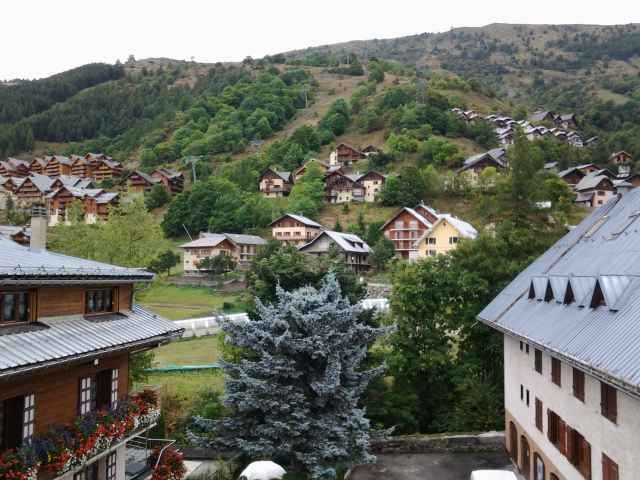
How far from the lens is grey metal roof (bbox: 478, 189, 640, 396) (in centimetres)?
1215

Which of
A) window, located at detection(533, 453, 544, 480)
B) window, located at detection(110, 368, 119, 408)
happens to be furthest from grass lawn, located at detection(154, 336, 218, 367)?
window, located at detection(533, 453, 544, 480)

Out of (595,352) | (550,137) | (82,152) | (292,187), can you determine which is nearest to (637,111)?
(550,137)

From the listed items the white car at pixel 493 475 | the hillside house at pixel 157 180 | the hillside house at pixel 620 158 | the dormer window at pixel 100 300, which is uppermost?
the hillside house at pixel 620 158

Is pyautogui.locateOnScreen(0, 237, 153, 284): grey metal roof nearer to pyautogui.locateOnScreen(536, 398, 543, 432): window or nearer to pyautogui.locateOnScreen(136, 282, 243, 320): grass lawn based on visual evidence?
pyautogui.locateOnScreen(536, 398, 543, 432): window

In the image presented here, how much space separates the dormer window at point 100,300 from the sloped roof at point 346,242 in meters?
58.3

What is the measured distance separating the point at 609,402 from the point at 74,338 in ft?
42.9

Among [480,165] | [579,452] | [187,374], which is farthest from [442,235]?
[579,452]

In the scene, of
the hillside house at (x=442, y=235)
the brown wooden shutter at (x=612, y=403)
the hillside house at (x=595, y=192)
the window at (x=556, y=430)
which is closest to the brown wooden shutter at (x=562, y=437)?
the window at (x=556, y=430)

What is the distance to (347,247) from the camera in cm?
7775

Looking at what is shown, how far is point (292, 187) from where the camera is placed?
394ft

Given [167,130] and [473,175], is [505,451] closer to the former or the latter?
[473,175]

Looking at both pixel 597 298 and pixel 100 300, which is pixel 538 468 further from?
pixel 100 300

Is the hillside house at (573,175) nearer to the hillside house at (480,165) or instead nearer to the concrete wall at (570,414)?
the hillside house at (480,165)

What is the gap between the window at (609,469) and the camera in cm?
1311
